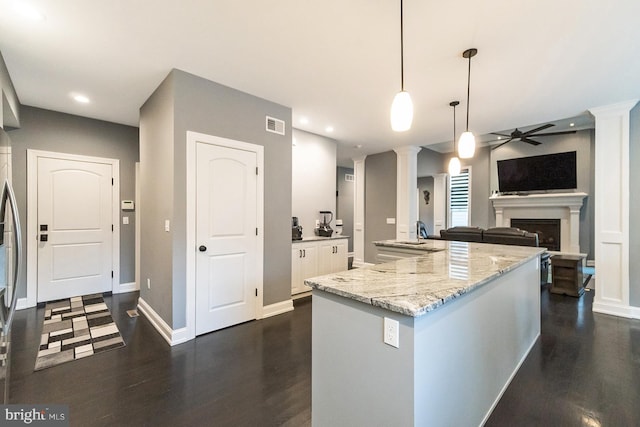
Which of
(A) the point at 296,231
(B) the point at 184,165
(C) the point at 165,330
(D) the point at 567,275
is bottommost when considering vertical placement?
(C) the point at 165,330

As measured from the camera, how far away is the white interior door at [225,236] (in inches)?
118

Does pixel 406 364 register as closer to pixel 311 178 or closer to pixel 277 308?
pixel 277 308

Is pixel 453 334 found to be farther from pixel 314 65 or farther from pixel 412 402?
pixel 314 65

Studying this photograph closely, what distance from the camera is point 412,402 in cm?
116

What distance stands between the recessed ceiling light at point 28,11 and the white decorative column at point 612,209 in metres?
6.00

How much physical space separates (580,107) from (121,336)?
6287mm

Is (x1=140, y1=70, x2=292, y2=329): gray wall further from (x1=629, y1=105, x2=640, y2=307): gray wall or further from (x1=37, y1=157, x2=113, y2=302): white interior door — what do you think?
(x1=629, y1=105, x2=640, y2=307): gray wall

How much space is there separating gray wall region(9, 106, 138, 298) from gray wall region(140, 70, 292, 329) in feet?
3.85

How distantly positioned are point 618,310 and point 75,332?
6600 millimetres

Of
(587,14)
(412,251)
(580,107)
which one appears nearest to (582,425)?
(412,251)

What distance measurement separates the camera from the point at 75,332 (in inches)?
120

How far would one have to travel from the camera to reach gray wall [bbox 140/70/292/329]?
9.25 feet

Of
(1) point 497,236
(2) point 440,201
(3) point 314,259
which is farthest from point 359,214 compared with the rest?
(2) point 440,201

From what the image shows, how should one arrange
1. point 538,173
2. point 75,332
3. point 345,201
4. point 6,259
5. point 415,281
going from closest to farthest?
point 415,281
point 6,259
point 75,332
point 538,173
point 345,201
